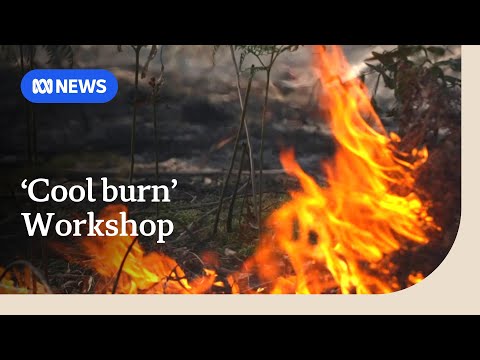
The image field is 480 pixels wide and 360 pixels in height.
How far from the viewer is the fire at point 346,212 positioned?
413 centimetres

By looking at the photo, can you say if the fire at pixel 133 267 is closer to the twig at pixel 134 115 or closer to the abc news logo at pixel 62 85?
the twig at pixel 134 115

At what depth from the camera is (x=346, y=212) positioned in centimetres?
412

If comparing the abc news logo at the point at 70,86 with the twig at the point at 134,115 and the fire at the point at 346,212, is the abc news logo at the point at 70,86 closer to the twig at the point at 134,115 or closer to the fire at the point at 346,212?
the twig at the point at 134,115

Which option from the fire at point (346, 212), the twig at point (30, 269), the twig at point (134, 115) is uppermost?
the twig at point (134, 115)

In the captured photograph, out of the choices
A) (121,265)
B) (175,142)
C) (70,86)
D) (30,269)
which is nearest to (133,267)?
(121,265)

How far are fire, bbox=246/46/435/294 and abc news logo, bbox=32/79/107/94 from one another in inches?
30.6

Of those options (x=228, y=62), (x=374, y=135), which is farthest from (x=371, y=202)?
(x=228, y=62)

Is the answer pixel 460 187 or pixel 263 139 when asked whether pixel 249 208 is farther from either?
pixel 460 187

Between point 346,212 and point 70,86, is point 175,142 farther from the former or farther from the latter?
point 346,212

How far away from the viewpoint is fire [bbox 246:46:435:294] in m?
4.13

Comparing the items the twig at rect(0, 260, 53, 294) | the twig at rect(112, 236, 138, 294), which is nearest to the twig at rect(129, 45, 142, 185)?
the twig at rect(112, 236, 138, 294)

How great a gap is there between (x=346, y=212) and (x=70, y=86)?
3.87 feet

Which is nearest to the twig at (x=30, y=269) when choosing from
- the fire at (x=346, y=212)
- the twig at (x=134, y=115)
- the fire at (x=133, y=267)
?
the fire at (x=133, y=267)

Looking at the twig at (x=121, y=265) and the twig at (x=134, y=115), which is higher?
the twig at (x=134, y=115)
